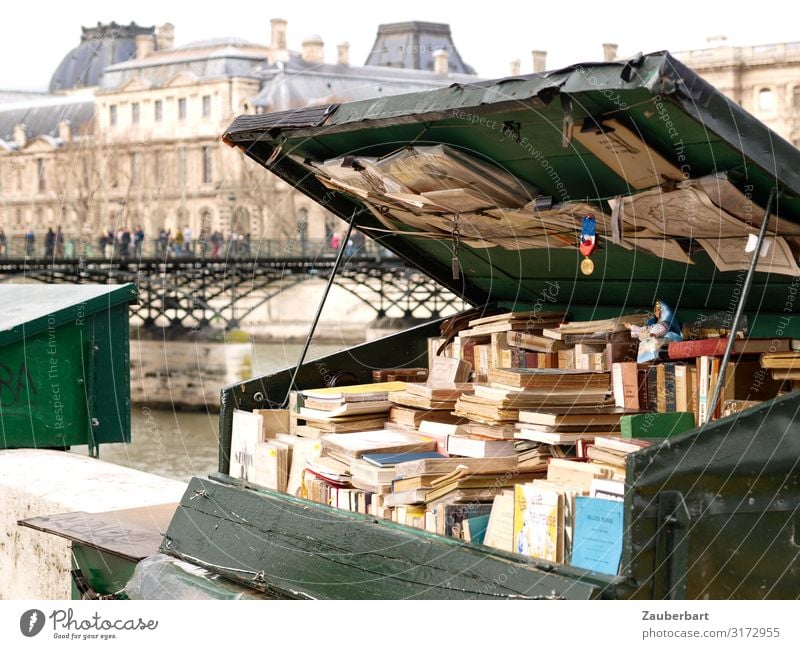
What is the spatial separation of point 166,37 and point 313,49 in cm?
2444

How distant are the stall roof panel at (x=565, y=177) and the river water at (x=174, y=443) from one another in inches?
747

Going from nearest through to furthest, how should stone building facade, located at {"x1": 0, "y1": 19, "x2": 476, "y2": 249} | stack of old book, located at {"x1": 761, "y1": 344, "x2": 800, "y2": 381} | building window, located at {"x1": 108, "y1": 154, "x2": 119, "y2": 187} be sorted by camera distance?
stack of old book, located at {"x1": 761, "y1": 344, "x2": 800, "y2": 381}
stone building facade, located at {"x1": 0, "y1": 19, "x2": 476, "y2": 249}
building window, located at {"x1": 108, "y1": 154, "x2": 119, "y2": 187}

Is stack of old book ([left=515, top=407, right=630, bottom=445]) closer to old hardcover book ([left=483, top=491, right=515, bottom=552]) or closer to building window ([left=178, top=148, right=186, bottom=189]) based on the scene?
old hardcover book ([left=483, top=491, right=515, bottom=552])

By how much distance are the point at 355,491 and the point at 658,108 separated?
1879 millimetres

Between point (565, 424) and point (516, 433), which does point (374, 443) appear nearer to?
point (516, 433)

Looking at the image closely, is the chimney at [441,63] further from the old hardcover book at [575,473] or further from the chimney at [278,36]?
the old hardcover book at [575,473]

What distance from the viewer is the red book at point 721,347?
5047mm

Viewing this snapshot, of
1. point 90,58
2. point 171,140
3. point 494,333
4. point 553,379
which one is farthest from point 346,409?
point 90,58

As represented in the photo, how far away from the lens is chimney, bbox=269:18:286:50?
285 ft

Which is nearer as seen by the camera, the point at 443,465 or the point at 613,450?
the point at 613,450

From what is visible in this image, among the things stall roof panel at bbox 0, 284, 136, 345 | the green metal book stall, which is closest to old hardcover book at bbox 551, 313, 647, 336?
the green metal book stall

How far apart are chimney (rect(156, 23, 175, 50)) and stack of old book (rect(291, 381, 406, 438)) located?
326ft

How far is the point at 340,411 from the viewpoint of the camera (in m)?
5.61

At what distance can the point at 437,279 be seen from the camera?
6.72m
